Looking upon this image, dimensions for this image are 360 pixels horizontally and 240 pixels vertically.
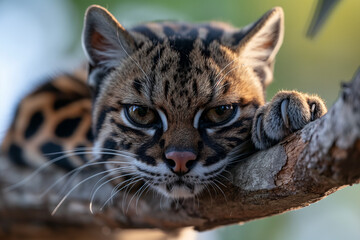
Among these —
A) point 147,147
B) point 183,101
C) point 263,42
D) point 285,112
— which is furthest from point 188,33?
point 285,112

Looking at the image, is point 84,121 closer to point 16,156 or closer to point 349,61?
point 16,156

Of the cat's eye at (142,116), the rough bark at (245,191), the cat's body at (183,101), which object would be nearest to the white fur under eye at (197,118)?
the cat's body at (183,101)

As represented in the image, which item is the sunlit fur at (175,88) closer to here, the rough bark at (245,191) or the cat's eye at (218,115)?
the cat's eye at (218,115)

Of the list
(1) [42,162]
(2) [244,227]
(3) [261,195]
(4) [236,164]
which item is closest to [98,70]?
(1) [42,162]

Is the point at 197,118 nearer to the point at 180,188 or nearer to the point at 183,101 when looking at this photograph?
the point at 183,101

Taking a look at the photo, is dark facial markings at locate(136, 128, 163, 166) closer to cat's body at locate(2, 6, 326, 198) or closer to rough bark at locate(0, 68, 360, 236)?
cat's body at locate(2, 6, 326, 198)
